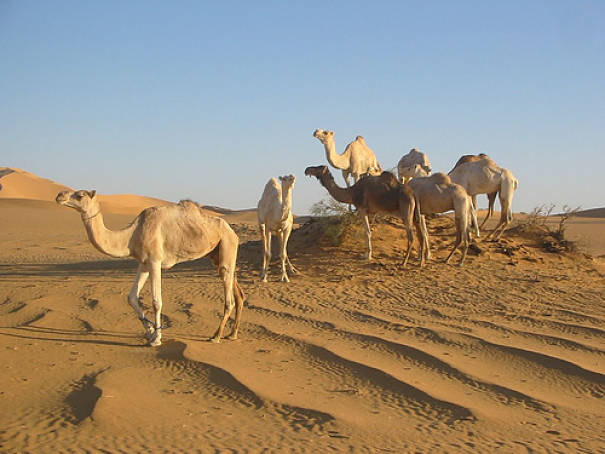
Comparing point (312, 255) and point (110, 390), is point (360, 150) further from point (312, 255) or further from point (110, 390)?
A: point (110, 390)

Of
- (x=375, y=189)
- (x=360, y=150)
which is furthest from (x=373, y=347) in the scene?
(x=360, y=150)

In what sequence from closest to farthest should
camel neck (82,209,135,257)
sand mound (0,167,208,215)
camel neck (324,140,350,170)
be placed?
camel neck (82,209,135,257), camel neck (324,140,350,170), sand mound (0,167,208,215)

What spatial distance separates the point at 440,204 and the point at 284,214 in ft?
12.3

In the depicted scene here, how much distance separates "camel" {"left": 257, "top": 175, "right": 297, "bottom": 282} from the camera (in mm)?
12648

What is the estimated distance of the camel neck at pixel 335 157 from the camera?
1697 cm

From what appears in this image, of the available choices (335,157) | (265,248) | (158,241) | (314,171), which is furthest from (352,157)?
(158,241)

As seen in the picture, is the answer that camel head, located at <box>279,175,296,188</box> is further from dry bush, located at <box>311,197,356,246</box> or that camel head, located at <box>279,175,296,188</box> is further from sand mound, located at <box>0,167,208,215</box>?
sand mound, located at <box>0,167,208,215</box>

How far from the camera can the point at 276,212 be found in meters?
12.7

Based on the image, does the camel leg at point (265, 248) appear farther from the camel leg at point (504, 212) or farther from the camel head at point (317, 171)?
the camel leg at point (504, 212)

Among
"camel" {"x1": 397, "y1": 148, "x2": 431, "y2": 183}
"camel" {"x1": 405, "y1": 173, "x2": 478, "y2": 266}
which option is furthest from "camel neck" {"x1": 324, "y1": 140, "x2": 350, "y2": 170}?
"camel" {"x1": 405, "y1": 173, "x2": 478, "y2": 266}

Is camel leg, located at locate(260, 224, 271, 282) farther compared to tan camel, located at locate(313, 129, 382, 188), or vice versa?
tan camel, located at locate(313, 129, 382, 188)

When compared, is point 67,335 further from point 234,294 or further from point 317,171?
point 317,171

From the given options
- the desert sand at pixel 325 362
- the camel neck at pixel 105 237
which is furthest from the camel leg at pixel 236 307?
the camel neck at pixel 105 237

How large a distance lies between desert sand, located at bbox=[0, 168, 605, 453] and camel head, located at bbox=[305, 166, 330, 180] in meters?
1.89
